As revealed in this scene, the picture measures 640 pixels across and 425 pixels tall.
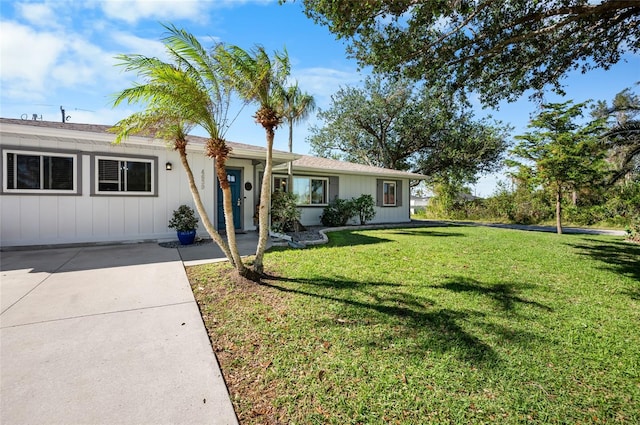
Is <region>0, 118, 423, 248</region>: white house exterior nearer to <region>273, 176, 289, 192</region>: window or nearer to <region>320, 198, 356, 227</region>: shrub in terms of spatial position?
<region>273, 176, 289, 192</region>: window

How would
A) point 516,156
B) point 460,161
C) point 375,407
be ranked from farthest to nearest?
point 460,161
point 516,156
point 375,407

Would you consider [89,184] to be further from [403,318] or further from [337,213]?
[337,213]

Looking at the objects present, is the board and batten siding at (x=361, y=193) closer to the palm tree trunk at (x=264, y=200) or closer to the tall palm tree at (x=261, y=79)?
the palm tree trunk at (x=264, y=200)

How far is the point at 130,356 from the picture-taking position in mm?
2639

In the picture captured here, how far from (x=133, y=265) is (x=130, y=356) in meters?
3.47

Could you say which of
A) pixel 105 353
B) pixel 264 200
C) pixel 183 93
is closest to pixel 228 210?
pixel 264 200

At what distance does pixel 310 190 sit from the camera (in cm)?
1277

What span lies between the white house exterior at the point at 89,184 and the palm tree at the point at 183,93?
10.9 feet

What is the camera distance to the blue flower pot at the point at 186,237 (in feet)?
25.5

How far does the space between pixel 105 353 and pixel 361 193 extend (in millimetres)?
12397

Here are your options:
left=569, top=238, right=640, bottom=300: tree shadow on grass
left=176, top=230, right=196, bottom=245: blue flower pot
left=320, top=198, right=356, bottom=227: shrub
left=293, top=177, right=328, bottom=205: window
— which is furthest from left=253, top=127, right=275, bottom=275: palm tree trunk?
left=320, top=198, right=356, bottom=227: shrub

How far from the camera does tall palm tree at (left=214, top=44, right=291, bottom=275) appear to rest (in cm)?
407

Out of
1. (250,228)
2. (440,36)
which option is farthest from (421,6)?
(250,228)

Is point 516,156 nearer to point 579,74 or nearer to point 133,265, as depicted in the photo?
point 579,74
